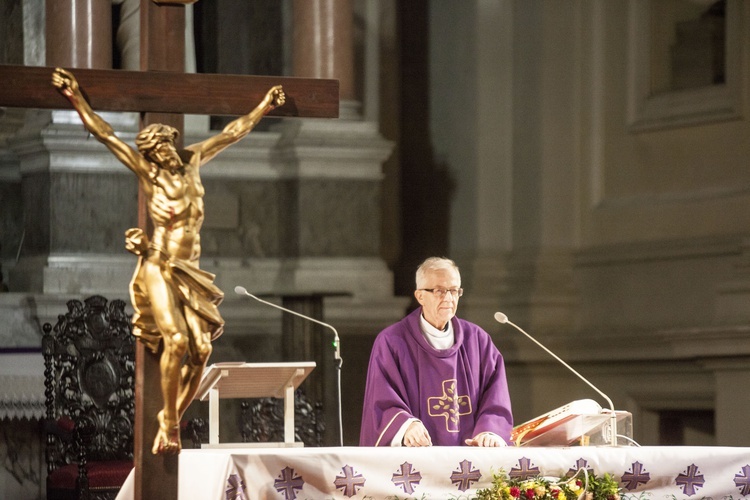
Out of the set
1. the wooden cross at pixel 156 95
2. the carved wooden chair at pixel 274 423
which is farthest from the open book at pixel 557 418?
the carved wooden chair at pixel 274 423

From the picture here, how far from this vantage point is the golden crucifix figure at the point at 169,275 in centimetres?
459

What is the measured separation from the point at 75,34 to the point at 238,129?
12.4ft

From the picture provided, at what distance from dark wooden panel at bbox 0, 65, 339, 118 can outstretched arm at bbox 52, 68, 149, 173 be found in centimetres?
8

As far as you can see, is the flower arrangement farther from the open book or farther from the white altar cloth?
the open book

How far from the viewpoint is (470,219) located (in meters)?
9.94

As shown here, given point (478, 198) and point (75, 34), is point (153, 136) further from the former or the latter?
point (478, 198)

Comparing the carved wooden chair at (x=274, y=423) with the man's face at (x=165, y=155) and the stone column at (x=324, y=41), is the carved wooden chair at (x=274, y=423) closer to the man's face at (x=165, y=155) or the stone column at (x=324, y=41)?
the stone column at (x=324, y=41)

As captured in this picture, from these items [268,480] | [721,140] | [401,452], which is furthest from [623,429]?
[721,140]

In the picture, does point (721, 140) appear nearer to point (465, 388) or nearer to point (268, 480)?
point (465, 388)

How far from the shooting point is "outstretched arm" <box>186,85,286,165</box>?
4.82m

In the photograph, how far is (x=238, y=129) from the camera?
4.86m

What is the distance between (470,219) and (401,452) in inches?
199

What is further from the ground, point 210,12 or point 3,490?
point 210,12

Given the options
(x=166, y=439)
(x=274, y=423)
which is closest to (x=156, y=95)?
(x=166, y=439)
